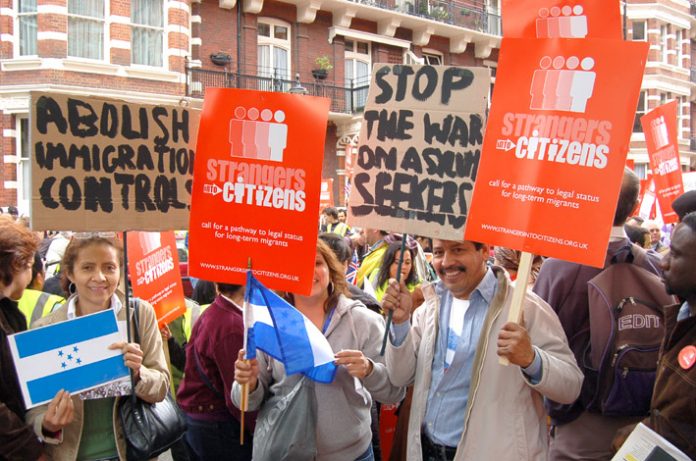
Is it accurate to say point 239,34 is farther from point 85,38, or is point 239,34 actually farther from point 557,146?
point 557,146

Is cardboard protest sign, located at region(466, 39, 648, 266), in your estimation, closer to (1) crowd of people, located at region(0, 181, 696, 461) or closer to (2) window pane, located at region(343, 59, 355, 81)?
(1) crowd of people, located at region(0, 181, 696, 461)

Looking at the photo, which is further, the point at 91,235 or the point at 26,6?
the point at 26,6

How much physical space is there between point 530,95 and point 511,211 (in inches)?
18.5

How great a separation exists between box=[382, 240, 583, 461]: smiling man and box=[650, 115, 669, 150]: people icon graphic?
4.62 metres

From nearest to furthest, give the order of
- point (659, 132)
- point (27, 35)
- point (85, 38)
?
point (659, 132) → point (27, 35) → point (85, 38)

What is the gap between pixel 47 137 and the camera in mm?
2734

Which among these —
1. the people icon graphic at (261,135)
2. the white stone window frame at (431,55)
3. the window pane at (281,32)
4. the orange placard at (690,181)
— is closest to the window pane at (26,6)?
the window pane at (281,32)

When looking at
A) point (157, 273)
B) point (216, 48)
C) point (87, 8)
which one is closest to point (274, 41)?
point (216, 48)

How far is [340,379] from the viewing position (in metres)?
2.83

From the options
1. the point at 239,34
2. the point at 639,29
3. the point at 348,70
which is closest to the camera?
the point at 239,34

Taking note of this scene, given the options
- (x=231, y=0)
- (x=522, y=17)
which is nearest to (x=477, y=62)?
(x=231, y=0)

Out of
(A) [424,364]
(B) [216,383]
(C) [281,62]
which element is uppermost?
(C) [281,62]

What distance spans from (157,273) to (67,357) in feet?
5.66

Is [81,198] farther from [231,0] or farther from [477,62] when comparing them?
[477,62]
